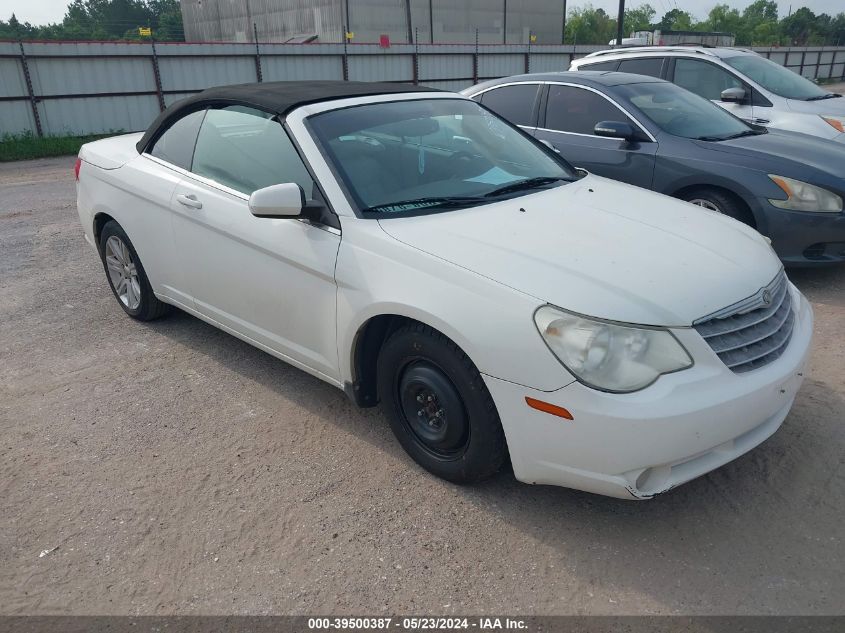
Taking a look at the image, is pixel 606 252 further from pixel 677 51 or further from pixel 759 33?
pixel 759 33

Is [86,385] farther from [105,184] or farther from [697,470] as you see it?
[697,470]

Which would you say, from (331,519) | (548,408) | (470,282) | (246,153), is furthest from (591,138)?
(331,519)

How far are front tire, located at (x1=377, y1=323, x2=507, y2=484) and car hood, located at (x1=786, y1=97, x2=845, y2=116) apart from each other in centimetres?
692

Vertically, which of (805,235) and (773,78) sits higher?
(773,78)

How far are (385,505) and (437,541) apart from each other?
32 centimetres

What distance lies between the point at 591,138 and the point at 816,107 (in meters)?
3.64

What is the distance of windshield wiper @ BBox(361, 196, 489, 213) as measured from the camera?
10.6ft

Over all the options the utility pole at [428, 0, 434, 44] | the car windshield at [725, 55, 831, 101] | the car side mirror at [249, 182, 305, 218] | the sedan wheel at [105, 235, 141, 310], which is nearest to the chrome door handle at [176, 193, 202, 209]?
the car side mirror at [249, 182, 305, 218]

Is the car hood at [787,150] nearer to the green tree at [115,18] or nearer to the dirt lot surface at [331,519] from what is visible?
the dirt lot surface at [331,519]

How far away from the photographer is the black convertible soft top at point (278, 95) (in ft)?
12.1

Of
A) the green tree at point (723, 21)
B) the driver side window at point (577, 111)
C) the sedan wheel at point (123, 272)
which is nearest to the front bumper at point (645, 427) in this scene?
the sedan wheel at point (123, 272)

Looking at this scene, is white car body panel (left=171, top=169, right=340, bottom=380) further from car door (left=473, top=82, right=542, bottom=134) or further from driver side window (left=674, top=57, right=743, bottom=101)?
driver side window (left=674, top=57, right=743, bottom=101)

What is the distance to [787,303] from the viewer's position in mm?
3146

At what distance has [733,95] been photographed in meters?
7.98
